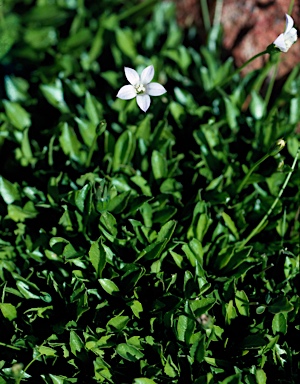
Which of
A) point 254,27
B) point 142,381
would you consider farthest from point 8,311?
point 254,27

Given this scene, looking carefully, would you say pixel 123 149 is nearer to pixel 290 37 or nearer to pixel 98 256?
pixel 98 256

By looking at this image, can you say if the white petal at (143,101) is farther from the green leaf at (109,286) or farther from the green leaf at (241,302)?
the green leaf at (241,302)

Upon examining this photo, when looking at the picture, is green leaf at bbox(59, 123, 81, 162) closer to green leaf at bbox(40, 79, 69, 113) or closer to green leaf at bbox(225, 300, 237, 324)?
green leaf at bbox(40, 79, 69, 113)

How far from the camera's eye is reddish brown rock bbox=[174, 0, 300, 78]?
11.9 feet

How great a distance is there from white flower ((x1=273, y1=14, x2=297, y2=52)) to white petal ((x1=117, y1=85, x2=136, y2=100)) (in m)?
0.74

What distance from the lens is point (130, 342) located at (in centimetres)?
245

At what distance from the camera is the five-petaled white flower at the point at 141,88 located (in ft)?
8.32

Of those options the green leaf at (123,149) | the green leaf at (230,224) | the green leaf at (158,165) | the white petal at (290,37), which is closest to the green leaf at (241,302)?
the green leaf at (230,224)

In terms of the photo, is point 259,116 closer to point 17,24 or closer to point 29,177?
point 29,177

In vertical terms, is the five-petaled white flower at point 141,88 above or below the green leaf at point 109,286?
above

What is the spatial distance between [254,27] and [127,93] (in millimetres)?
1644

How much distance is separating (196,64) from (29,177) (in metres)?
1.46

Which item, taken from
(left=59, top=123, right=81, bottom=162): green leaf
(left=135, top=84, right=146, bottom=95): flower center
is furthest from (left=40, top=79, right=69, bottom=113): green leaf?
(left=135, top=84, right=146, bottom=95): flower center

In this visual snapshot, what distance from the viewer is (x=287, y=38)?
265cm
